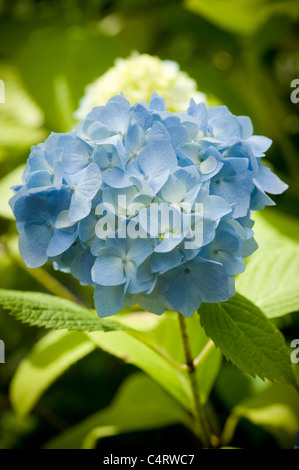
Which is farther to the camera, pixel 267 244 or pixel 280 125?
pixel 280 125

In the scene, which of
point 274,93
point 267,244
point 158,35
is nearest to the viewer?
point 267,244

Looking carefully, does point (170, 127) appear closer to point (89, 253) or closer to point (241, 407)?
point (89, 253)

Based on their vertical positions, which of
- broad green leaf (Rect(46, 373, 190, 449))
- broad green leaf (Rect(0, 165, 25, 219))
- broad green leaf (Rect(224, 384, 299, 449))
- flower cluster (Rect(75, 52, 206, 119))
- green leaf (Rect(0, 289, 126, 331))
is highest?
flower cluster (Rect(75, 52, 206, 119))

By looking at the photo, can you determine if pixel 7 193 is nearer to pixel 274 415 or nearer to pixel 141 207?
pixel 141 207

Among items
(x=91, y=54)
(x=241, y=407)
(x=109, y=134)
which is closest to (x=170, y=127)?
(x=109, y=134)
